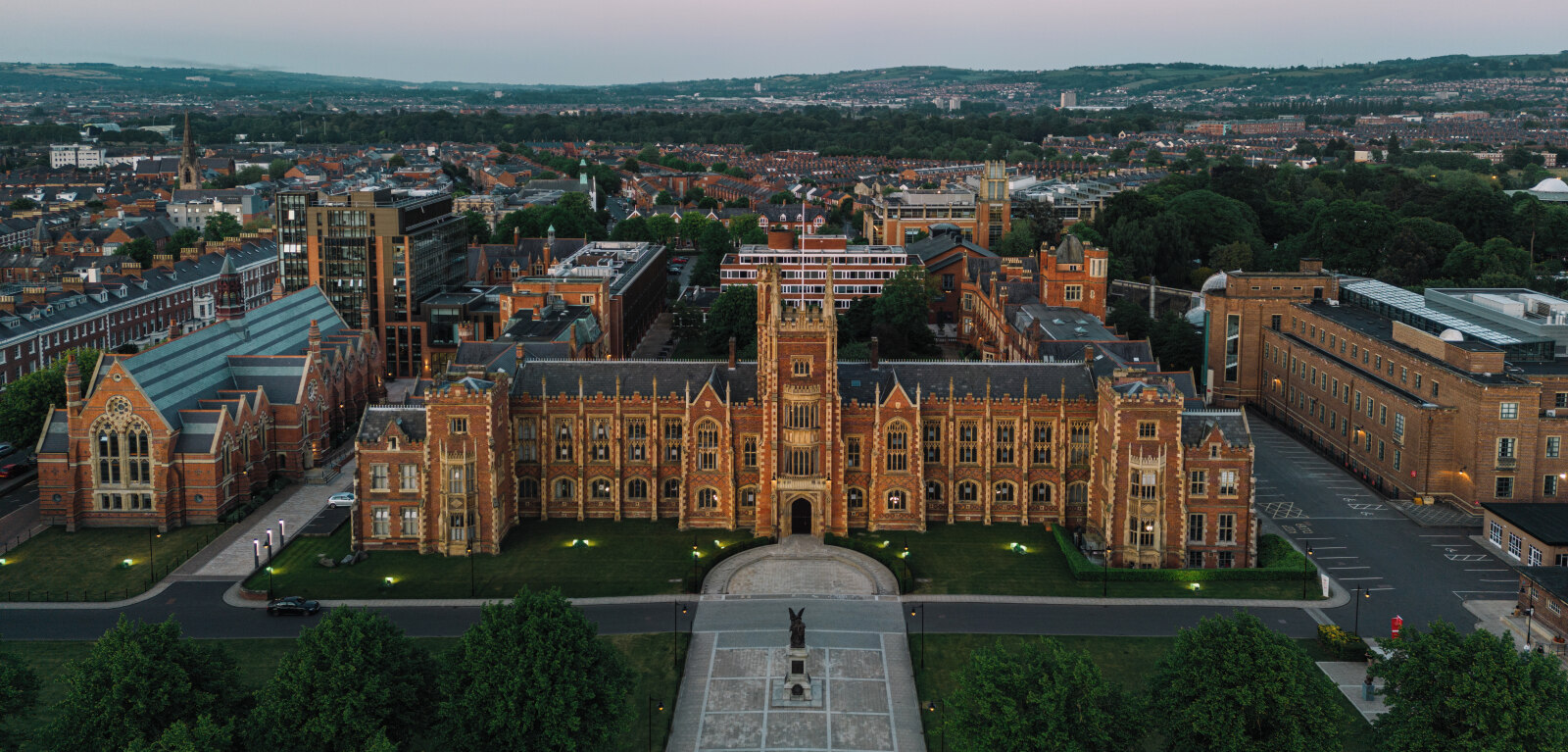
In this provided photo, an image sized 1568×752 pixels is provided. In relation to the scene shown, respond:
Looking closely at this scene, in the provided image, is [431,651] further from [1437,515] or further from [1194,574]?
[1437,515]

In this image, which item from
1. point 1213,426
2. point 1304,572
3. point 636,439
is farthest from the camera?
point 636,439

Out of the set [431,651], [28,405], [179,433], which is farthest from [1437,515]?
[28,405]

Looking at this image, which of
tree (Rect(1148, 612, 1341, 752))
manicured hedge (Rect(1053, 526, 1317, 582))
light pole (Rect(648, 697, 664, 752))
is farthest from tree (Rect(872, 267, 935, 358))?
tree (Rect(1148, 612, 1341, 752))

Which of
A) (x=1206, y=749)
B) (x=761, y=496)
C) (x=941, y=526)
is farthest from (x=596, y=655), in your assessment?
(x=941, y=526)

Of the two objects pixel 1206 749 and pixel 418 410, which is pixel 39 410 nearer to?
pixel 418 410

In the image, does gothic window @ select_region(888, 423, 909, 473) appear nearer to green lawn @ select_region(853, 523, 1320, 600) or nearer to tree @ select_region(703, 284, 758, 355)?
green lawn @ select_region(853, 523, 1320, 600)

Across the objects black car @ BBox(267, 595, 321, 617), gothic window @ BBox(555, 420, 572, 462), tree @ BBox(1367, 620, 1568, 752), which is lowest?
black car @ BBox(267, 595, 321, 617)

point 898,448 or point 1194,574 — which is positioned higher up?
point 898,448
